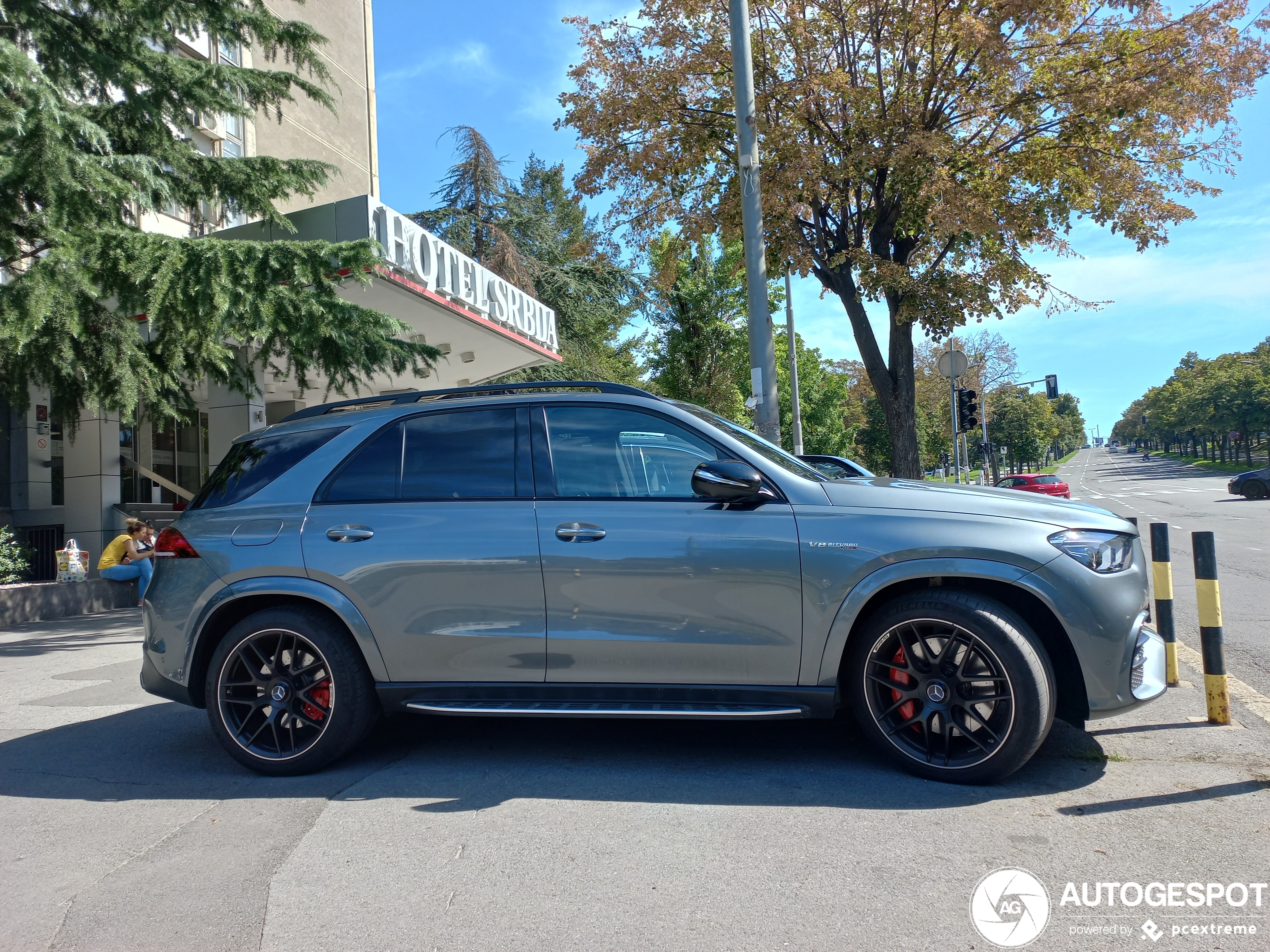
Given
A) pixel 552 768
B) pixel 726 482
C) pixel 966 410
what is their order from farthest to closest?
pixel 966 410 → pixel 552 768 → pixel 726 482

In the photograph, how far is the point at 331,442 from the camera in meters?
4.43

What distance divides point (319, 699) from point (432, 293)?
1074 cm

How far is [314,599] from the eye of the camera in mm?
4102

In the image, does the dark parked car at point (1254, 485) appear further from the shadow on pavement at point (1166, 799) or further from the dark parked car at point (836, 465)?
the shadow on pavement at point (1166, 799)

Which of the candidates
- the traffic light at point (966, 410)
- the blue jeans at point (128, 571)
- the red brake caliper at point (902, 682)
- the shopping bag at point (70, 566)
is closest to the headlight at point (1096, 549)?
the red brake caliper at point (902, 682)

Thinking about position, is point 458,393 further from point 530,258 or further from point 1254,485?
point 1254,485

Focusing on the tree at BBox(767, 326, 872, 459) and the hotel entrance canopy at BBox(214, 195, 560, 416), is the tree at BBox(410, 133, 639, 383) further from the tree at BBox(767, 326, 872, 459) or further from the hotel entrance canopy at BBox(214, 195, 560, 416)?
the tree at BBox(767, 326, 872, 459)

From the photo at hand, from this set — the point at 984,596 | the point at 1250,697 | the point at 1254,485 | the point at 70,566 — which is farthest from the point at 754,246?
the point at 1254,485

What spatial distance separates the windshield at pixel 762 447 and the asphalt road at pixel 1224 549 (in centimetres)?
319

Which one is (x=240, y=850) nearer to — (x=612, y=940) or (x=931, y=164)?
(x=612, y=940)

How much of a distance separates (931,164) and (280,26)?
926 centimetres

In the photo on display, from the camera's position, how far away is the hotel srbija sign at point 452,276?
12.5m

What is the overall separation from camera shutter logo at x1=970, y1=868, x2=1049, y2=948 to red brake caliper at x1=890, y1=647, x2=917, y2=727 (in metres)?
0.90

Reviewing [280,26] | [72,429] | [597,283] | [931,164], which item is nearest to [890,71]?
[931,164]
